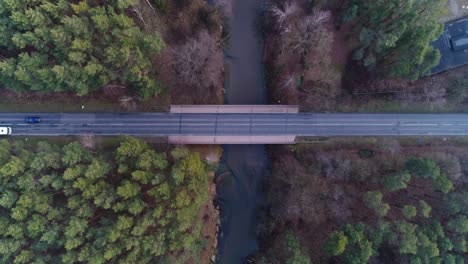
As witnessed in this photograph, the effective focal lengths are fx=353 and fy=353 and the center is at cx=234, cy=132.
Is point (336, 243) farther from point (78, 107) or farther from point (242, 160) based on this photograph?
point (78, 107)

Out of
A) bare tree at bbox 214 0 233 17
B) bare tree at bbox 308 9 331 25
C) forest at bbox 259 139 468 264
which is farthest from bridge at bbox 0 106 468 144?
bare tree at bbox 214 0 233 17

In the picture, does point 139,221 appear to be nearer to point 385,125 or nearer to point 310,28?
point 310,28

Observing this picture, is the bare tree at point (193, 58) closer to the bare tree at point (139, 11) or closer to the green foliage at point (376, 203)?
the bare tree at point (139, 11)

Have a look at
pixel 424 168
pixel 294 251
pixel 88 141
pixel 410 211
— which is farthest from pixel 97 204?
pixel 424 168

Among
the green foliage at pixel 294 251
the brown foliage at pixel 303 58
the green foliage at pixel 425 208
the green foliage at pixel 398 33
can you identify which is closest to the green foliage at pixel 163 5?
the brown foliage at pixel 303 58

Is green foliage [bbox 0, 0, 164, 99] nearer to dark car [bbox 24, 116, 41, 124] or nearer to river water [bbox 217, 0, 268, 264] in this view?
dark car [bbox 24, 116, 41, 124]

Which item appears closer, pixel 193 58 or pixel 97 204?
pixel 97 204
